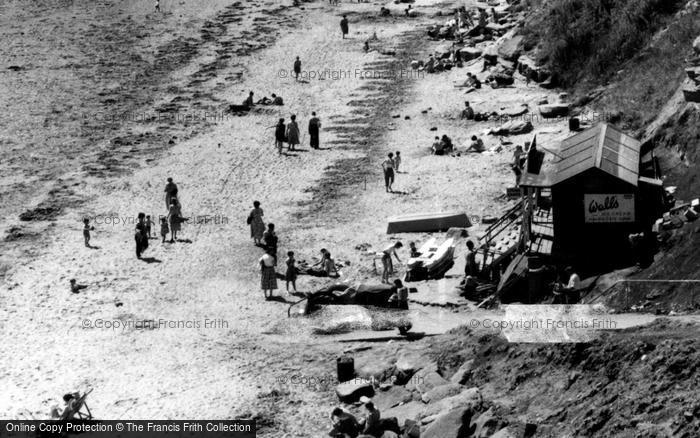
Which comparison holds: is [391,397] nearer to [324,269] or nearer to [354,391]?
[354,391]

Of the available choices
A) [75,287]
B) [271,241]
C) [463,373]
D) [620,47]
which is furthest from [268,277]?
[620,47]

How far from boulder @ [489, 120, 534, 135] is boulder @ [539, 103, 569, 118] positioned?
1.00 m

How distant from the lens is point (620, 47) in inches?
1668

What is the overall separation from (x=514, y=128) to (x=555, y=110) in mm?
1601

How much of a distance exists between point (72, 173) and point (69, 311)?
12.0m

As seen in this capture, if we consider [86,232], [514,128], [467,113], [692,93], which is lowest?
[86,232]

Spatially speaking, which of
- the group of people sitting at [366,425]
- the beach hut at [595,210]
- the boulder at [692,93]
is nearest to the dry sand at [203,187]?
the group of people sitting at [366,425]

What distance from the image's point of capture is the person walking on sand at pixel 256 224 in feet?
109

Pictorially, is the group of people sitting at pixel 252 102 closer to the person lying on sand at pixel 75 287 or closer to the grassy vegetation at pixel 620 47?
the grassy vegetation at pixel 620 47

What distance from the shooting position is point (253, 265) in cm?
3203

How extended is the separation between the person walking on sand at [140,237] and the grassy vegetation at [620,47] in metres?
13.1

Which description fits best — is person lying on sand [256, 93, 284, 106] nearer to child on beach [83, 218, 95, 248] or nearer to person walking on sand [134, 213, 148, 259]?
child on beach [83, 218, 95, 248]

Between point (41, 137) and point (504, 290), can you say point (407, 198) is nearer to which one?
point (504, 290)

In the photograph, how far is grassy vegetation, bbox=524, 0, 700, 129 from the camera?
3653 centimetres
